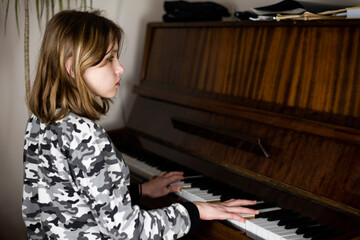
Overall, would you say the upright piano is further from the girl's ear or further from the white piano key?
the girl's ear

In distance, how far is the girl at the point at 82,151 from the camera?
1261 millimetres

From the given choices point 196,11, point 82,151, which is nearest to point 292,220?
point 82,151

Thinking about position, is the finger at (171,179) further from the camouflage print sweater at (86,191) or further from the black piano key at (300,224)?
the black piano key at (300,224)

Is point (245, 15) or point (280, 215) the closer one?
point (280, 215)

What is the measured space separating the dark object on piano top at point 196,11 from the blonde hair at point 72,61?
2.88ft

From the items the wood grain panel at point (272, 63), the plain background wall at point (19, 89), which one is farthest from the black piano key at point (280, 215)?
the plain background wall at point (19, 89)

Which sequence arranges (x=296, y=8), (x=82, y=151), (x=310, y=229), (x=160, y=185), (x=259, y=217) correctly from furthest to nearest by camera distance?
(x=160, y=185) → (x=296, y=8) → (x=259, y=217) → (x=310, y=229) → (x=82, y=151)

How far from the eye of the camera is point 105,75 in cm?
138

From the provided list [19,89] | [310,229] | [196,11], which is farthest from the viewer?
[19,89]

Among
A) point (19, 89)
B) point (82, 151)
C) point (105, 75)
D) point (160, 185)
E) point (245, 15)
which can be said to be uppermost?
point (245, 15)

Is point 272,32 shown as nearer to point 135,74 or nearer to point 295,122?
point 295,122

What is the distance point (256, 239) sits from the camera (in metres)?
1.39

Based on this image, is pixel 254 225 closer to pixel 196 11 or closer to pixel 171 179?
pixel 171 179

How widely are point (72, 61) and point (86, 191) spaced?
39 centimetres
